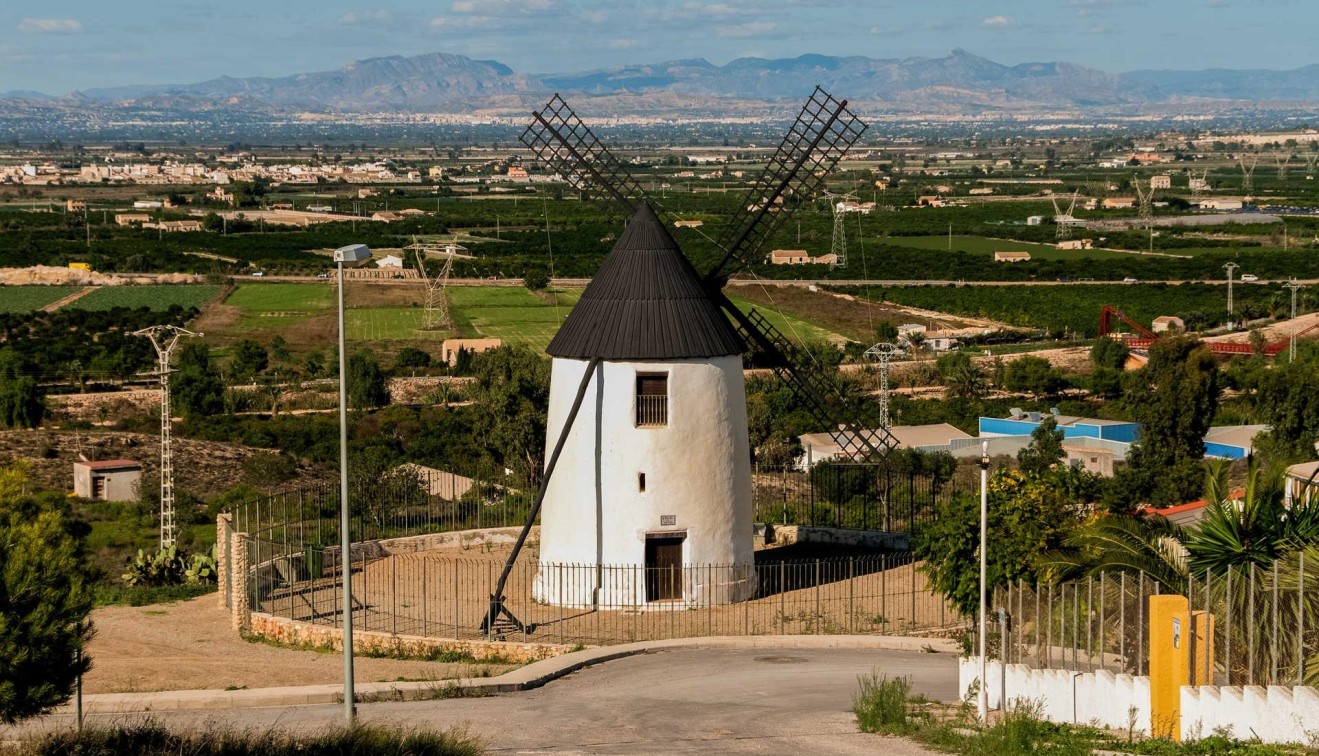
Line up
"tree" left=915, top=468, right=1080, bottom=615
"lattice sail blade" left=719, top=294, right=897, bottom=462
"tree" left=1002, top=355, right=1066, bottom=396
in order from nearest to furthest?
"tree" left=915, top=468, right=1080, bottom=615 → "lattice sail blade" left=719, top=294, right=897, bottom=462 → "tree" left=1002, top=355, right=1066, bottom=396

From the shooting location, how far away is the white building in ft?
84.4

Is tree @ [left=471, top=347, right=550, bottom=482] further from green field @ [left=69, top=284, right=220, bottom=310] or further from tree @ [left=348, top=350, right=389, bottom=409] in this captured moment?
green field @ [left=69, top=284, right=220, bottom=310]

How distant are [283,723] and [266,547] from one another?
924 centimetres

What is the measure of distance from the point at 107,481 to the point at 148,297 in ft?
216

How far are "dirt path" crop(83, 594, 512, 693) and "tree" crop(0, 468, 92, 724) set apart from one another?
210 inches

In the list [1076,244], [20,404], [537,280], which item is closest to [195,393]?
[20,404]

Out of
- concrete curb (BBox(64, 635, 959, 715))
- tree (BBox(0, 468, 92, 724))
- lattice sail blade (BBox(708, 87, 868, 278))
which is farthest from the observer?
lattice sail blade (BBox(708, 87, 868, 278))

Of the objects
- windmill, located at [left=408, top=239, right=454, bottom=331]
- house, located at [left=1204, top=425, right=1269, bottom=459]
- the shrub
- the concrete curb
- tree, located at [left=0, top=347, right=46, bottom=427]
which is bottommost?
the concrete curb

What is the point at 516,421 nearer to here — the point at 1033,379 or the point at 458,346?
the point at 1033,379

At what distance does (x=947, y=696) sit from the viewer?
20.2 m

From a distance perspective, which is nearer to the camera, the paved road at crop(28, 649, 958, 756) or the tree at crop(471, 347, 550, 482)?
the paved road at crop(28, 649, 958, 756)

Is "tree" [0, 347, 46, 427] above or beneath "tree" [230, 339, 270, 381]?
beneath

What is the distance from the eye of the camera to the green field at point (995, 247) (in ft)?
439

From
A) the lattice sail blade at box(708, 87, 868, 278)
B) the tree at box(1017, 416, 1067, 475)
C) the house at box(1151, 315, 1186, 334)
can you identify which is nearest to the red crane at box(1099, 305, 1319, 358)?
the house at box(1151, 315, 1186, 334)
